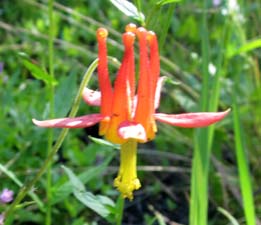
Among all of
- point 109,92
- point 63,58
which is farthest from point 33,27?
point 109,92

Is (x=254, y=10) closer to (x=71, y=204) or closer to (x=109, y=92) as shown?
(x=71, y=204)

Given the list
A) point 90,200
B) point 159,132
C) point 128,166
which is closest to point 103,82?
point 128,166

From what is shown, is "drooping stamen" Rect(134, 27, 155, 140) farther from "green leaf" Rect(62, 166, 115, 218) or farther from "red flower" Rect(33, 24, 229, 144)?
"green leaf" Rect(62, 166, 115, 218)

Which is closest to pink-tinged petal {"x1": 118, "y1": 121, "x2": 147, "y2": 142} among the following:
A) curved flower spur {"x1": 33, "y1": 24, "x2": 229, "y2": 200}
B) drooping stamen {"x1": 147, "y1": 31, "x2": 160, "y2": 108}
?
curved flower spur {"x1": 33, "y1": 24, "x2": 229, "y2": 200}

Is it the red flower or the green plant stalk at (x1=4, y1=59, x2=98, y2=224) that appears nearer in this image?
the red flower

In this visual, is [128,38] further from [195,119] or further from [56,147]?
[56,147]

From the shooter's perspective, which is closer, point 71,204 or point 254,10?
point 71,204
